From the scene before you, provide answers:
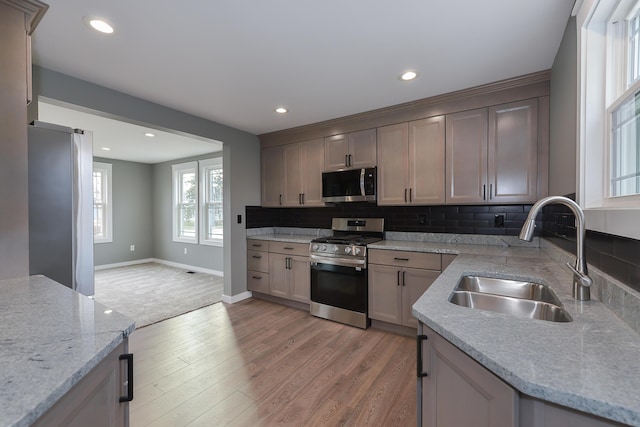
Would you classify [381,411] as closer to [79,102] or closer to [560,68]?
[560,68]

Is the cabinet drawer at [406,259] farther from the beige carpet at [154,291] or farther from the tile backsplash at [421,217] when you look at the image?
the beige carpet at [154,291]

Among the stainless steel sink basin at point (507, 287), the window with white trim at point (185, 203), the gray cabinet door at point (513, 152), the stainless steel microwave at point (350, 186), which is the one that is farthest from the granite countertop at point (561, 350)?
the window with white trim at point (185, 203)

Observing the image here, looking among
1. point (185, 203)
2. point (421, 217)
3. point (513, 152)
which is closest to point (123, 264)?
point (185, 203)

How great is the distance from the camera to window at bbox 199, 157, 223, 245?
18.0 feet

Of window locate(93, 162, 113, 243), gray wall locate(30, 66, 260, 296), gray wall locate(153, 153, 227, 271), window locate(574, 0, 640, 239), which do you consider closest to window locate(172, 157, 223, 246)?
gray wall locate(153, 153, 227, 271)

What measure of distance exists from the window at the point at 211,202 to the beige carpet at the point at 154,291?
780mm

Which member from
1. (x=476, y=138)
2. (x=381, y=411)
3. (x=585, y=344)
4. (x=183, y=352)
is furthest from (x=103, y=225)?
(x=585, y=344)

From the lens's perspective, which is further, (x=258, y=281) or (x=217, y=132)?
(x=258, y=281)

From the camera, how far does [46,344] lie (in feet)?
2.35

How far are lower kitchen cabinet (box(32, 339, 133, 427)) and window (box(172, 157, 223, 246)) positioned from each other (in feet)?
15.5

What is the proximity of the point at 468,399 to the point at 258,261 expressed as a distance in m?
3.29

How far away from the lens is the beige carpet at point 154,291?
3.45 metres

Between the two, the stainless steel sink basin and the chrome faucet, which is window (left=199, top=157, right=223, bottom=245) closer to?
the stainless steel sink basin

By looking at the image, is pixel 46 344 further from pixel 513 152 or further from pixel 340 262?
pixel 513 152
